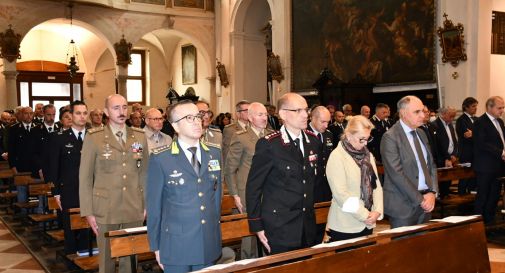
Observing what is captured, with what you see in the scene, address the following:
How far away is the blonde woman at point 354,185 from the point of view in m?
3.42

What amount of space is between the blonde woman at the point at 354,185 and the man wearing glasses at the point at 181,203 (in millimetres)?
976

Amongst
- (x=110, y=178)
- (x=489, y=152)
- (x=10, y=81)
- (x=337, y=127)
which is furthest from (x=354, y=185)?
(x=10, y=81)

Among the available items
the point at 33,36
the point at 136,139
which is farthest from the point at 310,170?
the point at 33,36

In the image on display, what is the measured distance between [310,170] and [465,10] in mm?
9284

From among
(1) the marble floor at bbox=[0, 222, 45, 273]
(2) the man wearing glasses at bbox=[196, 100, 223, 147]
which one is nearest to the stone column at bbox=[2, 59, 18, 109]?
(1) the marble floor at bbox=[0, 222, 45, 273]

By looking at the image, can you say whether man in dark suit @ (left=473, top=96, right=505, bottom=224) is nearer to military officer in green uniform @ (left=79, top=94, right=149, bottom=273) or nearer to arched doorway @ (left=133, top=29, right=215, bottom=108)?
military officer in green uniform @ (left=79, top=94, right=149, bottom=273)

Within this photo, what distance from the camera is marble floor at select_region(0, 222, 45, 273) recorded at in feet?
17.8

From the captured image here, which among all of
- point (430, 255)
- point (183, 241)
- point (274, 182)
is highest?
point (274, 182)

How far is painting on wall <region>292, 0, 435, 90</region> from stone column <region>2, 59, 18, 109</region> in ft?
29.6

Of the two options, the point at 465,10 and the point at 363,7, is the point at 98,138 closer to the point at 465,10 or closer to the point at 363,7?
the point at 465,10

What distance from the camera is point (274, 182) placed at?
3246 mm

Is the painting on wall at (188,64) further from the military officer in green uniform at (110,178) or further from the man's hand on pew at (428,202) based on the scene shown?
the man's hand on pew at (428,202)

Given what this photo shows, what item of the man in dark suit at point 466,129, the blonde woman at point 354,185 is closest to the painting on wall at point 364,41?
the man in dark suit at point 466,129

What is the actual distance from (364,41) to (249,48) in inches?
250
